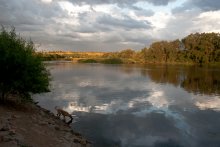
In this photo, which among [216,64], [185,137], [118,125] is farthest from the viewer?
[216,64]

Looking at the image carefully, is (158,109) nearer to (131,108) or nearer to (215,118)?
(131,108)

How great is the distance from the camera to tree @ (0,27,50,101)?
76.5 ft

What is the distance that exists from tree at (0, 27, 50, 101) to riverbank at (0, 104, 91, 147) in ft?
5.30

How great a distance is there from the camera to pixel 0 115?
67.7 ft

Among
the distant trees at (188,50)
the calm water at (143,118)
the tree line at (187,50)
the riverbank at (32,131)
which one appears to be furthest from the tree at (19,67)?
the distant trees at (188,50)

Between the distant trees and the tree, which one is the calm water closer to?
the tree

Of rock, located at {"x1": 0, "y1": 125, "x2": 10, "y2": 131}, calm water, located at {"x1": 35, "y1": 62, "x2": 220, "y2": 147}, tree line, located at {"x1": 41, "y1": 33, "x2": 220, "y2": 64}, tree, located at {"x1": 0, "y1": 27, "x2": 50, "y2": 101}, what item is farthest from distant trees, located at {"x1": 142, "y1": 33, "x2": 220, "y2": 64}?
rock, located at {"x1": 0, "y1": 125, "x2": 10, "y2": 131}

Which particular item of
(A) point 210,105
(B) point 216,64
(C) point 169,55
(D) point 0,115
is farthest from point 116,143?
(C) point 169,55

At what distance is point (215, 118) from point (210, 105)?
7890 mm

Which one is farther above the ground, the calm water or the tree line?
the tree line

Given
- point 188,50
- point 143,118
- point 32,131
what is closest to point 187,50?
point 188,50

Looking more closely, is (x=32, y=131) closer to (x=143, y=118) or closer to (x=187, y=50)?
(x=143, y=118)

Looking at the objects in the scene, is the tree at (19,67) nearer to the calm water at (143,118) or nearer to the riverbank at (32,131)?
the riverbank at (32,131)

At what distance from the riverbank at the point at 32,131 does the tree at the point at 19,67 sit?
161 centimetres
